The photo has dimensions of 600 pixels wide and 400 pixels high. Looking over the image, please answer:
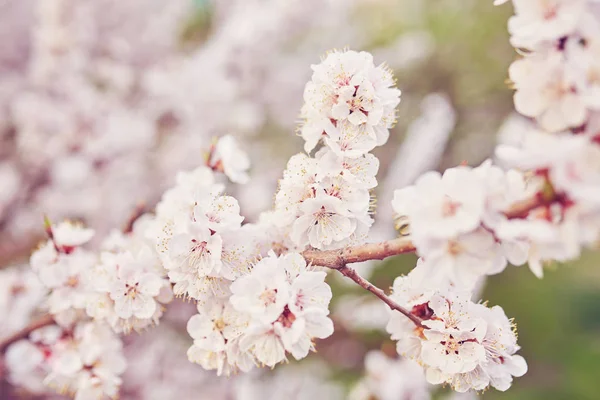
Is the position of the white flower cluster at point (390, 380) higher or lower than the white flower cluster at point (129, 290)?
lower

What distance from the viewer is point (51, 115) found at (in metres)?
2.08

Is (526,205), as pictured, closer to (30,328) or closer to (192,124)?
(30,328)

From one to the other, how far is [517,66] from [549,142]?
0.13 meters

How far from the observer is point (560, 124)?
23.7 inches

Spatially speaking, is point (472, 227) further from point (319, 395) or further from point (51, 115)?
point (51, 115)

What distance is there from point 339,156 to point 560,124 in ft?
1.03

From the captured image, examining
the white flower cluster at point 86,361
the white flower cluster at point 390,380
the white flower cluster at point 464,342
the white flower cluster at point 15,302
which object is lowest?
the white flower cluster at point 390,380

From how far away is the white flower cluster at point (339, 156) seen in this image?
2.69 ft

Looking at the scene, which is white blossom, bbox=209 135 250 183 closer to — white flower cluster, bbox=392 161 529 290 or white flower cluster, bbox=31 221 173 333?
white flower cluster, bbox=31 221 173 333

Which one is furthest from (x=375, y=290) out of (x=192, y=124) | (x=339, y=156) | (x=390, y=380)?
(x=192, y=124)

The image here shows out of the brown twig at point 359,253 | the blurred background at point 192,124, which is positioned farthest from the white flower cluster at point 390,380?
the brown twig at point 359,253

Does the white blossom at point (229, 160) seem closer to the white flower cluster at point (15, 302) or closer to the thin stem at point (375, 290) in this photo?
the thin stem at point (375, 290)

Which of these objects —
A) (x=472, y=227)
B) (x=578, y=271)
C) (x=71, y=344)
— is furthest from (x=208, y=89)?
(x=578, y=271)

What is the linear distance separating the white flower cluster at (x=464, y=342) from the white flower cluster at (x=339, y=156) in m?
0.14
